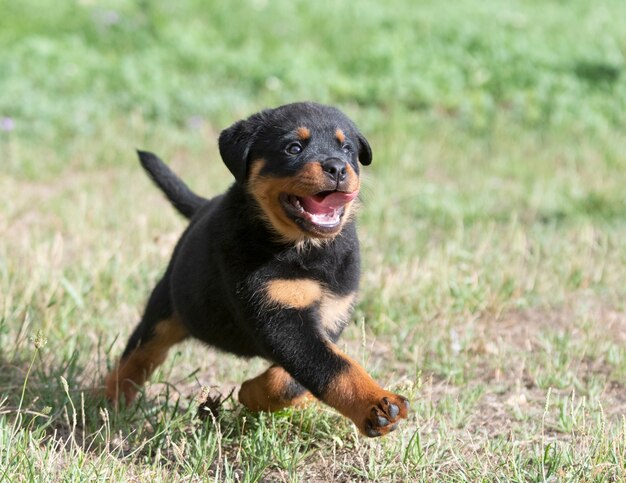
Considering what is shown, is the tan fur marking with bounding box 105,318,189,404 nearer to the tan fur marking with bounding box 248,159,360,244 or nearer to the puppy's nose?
the tan fur marking with bounding box 248,159,360,244

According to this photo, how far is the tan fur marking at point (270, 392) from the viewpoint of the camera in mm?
3432

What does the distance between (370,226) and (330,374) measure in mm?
3278

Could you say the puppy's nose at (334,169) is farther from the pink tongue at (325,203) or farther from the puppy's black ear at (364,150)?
the puppy's black ear at (364,150)

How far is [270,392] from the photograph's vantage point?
3430 millimetres

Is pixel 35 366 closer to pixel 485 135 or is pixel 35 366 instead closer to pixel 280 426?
pixel 280 426

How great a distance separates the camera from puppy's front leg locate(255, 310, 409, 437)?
2881 mm

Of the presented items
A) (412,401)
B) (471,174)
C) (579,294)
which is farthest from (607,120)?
(412,401)

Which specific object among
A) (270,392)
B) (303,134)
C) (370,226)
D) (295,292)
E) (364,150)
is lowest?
(370,226)

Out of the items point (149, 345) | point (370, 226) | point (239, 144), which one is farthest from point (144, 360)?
point (370, 226)

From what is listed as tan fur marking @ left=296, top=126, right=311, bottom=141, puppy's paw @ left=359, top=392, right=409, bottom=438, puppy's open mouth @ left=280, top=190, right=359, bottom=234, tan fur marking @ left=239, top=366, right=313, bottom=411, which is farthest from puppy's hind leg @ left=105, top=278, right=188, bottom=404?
puppy's paw @ left=359, top=392, right=409, bottom=438

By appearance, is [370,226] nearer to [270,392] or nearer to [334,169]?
[270,392]

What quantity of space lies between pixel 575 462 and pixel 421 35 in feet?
26.6

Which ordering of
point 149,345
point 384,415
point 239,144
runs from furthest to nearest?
point 149,345 < point 239,144 < point 384,415

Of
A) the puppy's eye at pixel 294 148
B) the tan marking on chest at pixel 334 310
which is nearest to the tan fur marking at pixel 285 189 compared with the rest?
the puppy's eye at pixel 294 148
